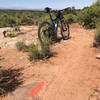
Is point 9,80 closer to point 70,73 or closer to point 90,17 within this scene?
point 70,73

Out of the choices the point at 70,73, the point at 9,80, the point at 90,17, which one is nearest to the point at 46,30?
the point at 70,73

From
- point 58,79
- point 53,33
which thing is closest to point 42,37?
point 53,33

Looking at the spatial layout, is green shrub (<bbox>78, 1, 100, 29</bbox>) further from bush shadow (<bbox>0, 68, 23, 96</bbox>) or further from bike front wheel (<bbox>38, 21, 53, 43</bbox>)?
bush shadow (<bbox>0, 68, 23, 96</bbox>)

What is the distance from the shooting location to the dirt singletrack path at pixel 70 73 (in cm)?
406

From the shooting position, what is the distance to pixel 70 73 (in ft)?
15.9

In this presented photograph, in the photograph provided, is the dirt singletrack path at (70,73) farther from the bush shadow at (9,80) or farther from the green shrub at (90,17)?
the green shrub at (90,17)

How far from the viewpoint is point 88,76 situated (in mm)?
4668

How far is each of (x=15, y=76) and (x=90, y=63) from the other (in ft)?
5.78

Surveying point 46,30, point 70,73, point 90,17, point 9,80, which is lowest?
point 9,80

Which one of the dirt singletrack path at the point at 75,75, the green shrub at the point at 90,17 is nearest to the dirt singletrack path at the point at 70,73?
the dirt singletrack path at the point at 75,75

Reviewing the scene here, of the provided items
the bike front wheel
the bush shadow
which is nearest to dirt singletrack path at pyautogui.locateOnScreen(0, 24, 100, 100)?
the bush shadow

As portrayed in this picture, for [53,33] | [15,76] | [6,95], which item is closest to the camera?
[6,95]

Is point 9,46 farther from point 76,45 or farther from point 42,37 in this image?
point 76,45

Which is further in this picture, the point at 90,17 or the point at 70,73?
the point at 90,17
